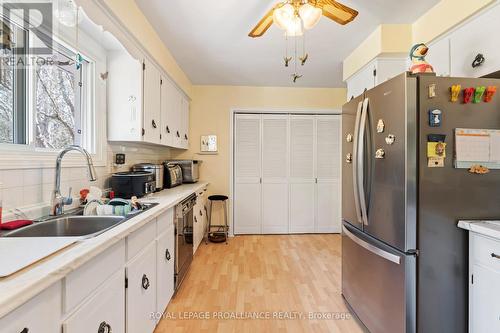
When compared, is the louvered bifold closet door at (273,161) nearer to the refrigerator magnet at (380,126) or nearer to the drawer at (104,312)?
the refrigerator magnet at (380,126)

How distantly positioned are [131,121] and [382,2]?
7.43ft

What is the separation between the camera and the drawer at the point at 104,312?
893mm

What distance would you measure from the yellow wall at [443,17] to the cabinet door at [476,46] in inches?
2.4

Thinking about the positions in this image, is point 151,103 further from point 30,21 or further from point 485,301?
point 485,301

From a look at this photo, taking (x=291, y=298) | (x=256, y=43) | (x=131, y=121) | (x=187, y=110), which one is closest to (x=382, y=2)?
(x=256, y=43)

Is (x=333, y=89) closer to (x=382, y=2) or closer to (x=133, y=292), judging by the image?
(x=382, y=2)

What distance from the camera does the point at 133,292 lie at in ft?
4.48

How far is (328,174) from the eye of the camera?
4.09 meters

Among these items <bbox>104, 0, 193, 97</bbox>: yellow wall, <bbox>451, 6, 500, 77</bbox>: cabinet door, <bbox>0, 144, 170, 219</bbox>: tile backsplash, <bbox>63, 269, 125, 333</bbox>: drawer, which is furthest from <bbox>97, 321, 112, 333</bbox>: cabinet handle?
<bbox>451, 6, 500, 77</bbox>: cabinet door

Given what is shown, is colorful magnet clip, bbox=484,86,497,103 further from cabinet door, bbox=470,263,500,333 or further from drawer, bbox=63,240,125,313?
drawer, bbox=63,240,125,313

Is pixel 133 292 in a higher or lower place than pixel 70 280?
lower

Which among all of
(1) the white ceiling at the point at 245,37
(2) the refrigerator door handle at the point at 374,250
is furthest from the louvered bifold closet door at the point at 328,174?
(2) the refrigerator door handle at the point at 374,250

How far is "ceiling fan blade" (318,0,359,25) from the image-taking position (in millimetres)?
1554

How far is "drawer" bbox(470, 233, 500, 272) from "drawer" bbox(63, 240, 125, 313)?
1.85m
